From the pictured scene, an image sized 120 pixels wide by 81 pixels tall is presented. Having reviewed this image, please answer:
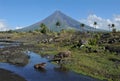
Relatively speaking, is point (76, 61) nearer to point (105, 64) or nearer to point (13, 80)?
point (105, 64)

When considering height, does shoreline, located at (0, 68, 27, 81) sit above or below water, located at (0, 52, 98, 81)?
above

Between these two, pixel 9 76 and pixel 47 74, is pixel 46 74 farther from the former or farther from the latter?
pixel 9 76

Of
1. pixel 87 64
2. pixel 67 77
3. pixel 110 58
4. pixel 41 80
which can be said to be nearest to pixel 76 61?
pixel 87 64

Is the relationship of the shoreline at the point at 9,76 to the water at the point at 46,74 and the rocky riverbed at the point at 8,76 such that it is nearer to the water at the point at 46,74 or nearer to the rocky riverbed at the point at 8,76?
the rocky riverbed at the point at 8,76

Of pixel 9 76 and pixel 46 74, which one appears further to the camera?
pixel 46 74

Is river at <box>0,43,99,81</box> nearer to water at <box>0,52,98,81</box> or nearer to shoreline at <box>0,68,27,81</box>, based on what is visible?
water at <box>0,52,98,81</box>

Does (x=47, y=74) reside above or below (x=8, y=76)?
below

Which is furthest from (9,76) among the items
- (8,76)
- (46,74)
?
(46,74)

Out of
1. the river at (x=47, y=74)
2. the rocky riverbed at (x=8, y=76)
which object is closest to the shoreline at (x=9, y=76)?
the rocky riverbed at (x=8, y=76)

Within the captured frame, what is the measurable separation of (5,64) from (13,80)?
75.7 ft

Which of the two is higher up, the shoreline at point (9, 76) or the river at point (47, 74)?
the shoreline at point (9, 76)

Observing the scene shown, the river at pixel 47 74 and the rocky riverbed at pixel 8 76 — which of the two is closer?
the rocky riverbed at pixel 8 76

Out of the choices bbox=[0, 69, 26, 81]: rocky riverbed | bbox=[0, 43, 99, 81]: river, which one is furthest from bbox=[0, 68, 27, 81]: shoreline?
bbox=[0, 43, 99, 81]: river

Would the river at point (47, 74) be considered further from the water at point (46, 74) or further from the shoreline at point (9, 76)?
the shoreline at point (9, 76)
